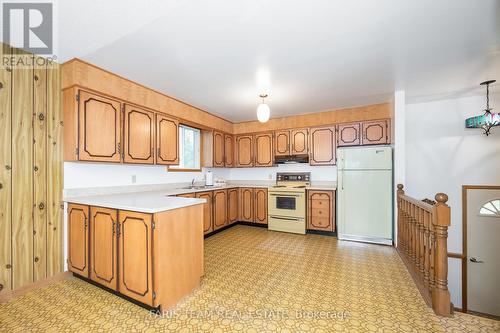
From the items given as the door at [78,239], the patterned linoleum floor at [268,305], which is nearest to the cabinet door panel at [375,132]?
the patterned linoleum floor at [268,305]

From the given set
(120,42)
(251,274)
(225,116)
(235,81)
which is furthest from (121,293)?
(225,116)

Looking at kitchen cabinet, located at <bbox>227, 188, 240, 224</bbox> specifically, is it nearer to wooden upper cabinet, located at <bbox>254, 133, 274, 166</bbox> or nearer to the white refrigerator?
wooden upper cabinet, located at <bbox>254, 133, 274, 166</bbox>

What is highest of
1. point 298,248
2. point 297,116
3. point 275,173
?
point 297,116

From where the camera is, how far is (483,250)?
360cm

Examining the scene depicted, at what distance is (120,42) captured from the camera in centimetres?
195

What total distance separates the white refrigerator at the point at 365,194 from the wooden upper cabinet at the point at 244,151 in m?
1.96

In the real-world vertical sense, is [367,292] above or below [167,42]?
below

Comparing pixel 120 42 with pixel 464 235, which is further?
pixel 464 235

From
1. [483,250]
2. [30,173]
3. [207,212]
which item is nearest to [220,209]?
[207,212]

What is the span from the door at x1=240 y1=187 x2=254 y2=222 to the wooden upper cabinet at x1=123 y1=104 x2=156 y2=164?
2.21 metres

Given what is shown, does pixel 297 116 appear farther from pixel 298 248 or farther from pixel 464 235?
pixel 464 235

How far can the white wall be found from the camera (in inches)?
139

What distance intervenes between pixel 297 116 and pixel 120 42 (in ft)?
11.1

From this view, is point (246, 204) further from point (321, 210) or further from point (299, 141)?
point (299, 141)
